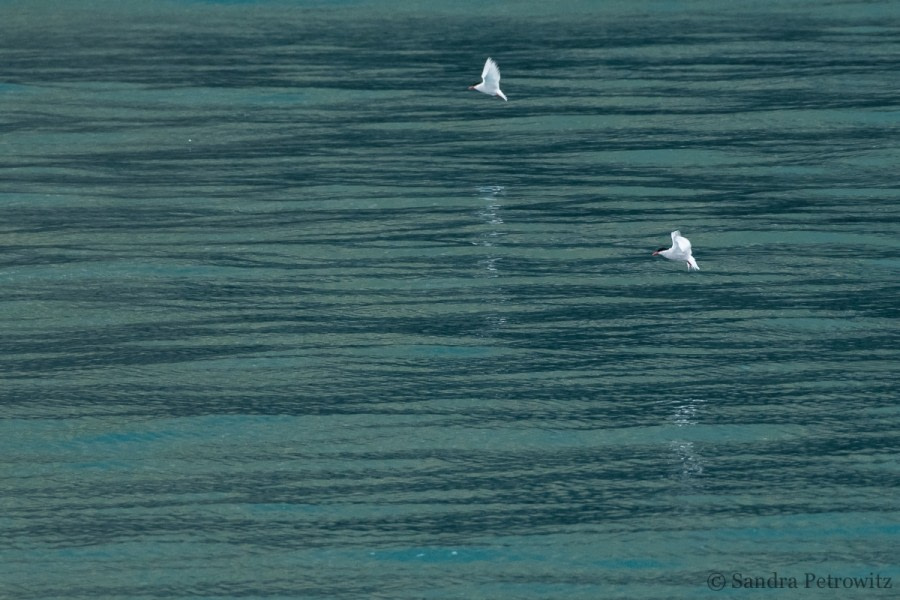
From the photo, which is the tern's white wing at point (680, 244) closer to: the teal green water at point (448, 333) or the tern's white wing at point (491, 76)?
the teal green water at point (448, 333)

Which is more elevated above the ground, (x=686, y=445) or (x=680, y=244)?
(x=680, y=244)

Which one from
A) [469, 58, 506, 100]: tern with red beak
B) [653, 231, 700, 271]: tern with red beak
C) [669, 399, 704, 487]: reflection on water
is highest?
[469, 58, 506, 100]: tern with red beak

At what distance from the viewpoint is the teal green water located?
4656 mm

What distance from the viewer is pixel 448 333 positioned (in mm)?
6457

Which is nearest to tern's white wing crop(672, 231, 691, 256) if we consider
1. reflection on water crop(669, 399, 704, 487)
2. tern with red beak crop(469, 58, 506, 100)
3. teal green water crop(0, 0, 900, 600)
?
teal green water crop(0, 0, 900, 600)

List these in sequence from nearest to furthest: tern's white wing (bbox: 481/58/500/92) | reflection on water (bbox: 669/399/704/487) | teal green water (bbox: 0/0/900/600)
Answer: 1. teal green water (bbox: 0/0/900/600)
2. reflection on water (bbox: 669/399/704/487)
3. tern's white wing (bbox: 481/58/500/92)

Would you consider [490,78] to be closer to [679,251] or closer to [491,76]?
[491,76]

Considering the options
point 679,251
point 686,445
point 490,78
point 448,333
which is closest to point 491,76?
point 490,78

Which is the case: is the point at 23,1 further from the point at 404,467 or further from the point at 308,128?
the point at 404,467

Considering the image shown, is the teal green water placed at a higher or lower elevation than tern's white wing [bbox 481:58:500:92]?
lower

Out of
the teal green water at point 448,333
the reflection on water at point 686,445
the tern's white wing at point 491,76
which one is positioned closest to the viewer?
→ the teal green water at point 448,333

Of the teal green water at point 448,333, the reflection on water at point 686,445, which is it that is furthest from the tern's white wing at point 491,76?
the reflection on water at point 686,445

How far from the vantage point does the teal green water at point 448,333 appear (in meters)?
4.66

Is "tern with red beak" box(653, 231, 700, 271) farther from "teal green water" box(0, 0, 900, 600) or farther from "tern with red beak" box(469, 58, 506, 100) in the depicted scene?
"tern with red beak" box(469, 58, 506, 100)
